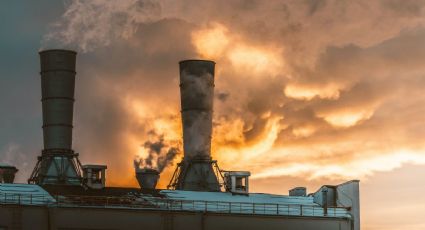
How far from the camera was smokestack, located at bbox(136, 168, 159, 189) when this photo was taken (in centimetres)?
7794

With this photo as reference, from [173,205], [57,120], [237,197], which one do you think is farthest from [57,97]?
[237,197]

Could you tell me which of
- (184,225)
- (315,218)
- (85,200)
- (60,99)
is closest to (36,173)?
(60,99)

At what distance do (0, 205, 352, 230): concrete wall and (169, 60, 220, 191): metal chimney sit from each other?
1391cm

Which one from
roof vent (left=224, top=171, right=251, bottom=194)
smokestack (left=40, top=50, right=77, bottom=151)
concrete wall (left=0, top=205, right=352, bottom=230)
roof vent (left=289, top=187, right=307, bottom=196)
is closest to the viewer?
concrete wall (left=0, top=205, right=352, bottom=230)

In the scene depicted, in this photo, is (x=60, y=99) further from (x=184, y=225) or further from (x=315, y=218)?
(x=315, y=218)

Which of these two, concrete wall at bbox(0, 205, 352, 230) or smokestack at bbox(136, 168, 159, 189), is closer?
concrete wall at bbox(0, 205, 352, 230)

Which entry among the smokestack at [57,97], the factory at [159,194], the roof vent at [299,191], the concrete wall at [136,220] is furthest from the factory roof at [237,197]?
Result: the smokestack at [57,97]

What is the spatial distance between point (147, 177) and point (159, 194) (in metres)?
10.6

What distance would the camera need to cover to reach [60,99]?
75.2 metres

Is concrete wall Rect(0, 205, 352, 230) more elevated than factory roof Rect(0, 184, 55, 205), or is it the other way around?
factory roof Rect(0, 184, 55, 205)

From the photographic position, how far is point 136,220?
61375 mm

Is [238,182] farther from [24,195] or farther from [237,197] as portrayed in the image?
[24,195]

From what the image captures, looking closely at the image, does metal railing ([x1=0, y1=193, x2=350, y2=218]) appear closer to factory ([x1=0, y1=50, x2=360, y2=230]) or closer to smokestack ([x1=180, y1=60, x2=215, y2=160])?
factory ([x1=0, y1=50, x2=360, y2=230])

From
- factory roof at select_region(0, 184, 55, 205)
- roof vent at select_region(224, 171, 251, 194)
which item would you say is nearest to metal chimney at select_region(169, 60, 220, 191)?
roof vent at select_region(224, 171, 251, 194)
